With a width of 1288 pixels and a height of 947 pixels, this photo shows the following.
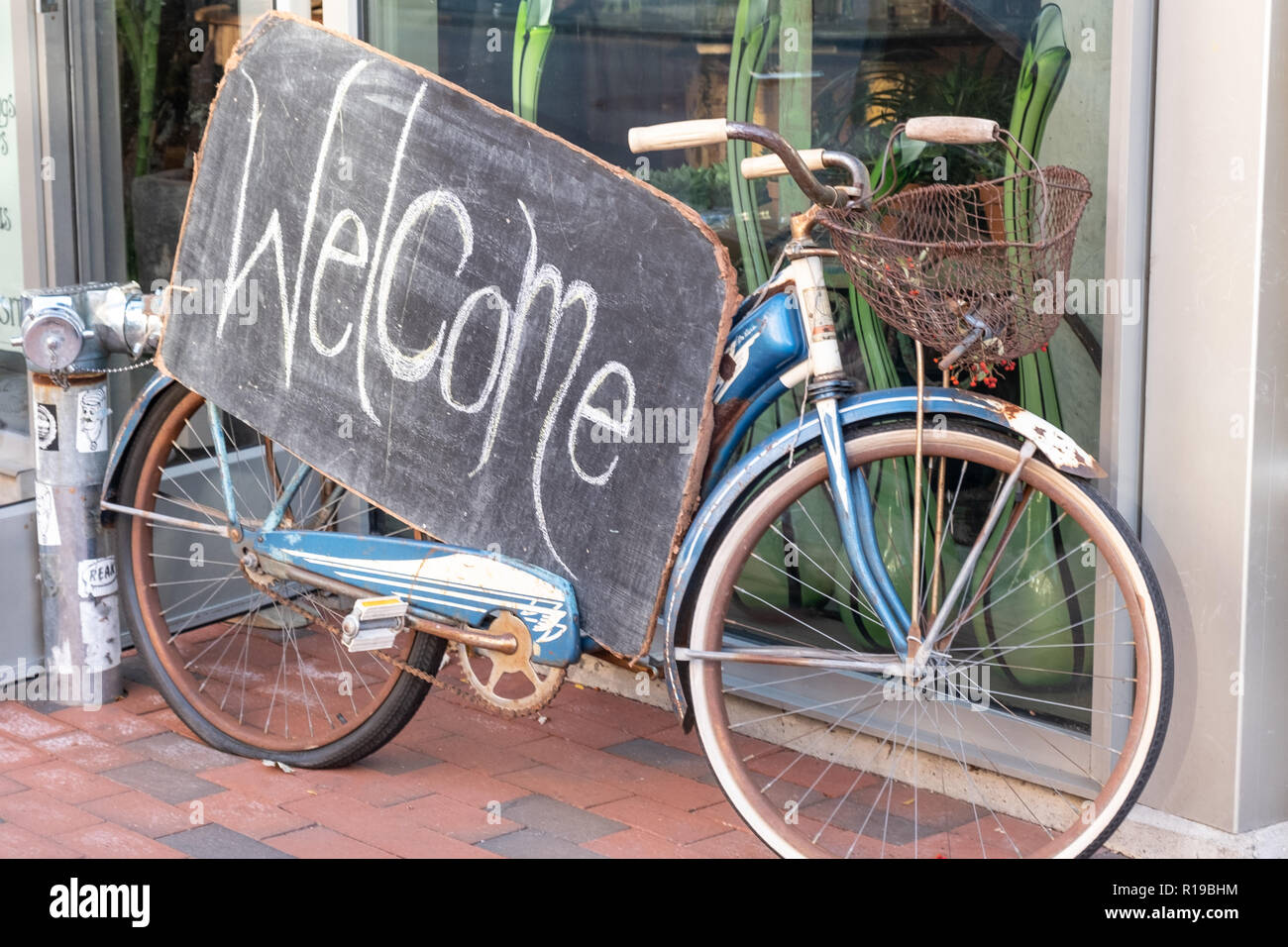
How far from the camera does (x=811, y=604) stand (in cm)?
415

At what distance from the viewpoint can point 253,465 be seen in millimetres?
4578

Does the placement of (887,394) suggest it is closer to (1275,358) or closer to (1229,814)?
(1275,358)

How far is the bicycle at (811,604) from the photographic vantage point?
2922 millimetres

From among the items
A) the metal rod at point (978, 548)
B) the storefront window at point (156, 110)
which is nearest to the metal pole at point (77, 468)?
the storefront window at point (156, 110)

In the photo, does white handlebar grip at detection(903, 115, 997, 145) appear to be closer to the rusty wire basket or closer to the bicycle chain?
the rusty wire basket

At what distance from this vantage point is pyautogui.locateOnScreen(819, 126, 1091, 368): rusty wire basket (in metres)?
2.72

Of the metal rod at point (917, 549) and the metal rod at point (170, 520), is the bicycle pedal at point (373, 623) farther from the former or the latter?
the metal rod at point (917, 549)

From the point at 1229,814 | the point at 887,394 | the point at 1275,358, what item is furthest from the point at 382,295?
the point at 1229,814

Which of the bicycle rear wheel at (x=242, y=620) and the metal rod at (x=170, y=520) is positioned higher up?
the metal rod at (x=170, y=520)

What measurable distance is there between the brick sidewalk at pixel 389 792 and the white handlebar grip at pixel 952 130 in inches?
61.2

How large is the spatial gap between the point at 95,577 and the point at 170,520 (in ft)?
1.35

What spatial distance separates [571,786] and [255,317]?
1346 millimetres

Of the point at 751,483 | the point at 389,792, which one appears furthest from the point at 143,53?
the point at 751,483
